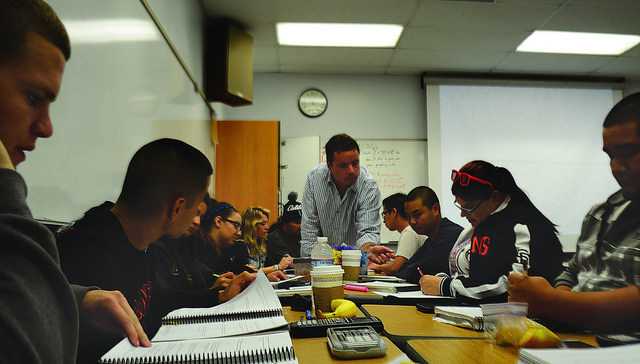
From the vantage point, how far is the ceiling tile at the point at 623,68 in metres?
3.61

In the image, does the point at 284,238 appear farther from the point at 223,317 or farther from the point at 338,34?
the point at 223,317

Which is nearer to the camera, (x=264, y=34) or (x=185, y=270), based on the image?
(x=185, y=270)

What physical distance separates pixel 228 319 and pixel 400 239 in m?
1.94

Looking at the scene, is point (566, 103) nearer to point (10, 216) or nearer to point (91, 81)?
point (91, 81)

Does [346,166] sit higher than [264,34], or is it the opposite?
[264,34]

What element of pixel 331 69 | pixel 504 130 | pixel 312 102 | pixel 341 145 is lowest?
pixel 341 145

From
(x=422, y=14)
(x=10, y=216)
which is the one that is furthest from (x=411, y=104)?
(x=10, y=216)

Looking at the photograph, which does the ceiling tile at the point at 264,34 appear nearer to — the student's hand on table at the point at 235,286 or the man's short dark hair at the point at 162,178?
the man's short dark hair at the point at 162,178

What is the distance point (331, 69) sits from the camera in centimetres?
404

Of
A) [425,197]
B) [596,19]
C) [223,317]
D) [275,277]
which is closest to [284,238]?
[425,197]

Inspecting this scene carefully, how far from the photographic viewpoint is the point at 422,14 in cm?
307

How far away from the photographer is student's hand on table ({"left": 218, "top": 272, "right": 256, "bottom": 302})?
1.12 metres

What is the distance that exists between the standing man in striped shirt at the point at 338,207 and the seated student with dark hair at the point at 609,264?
1.15 meters

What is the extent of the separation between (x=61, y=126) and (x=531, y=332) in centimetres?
106
